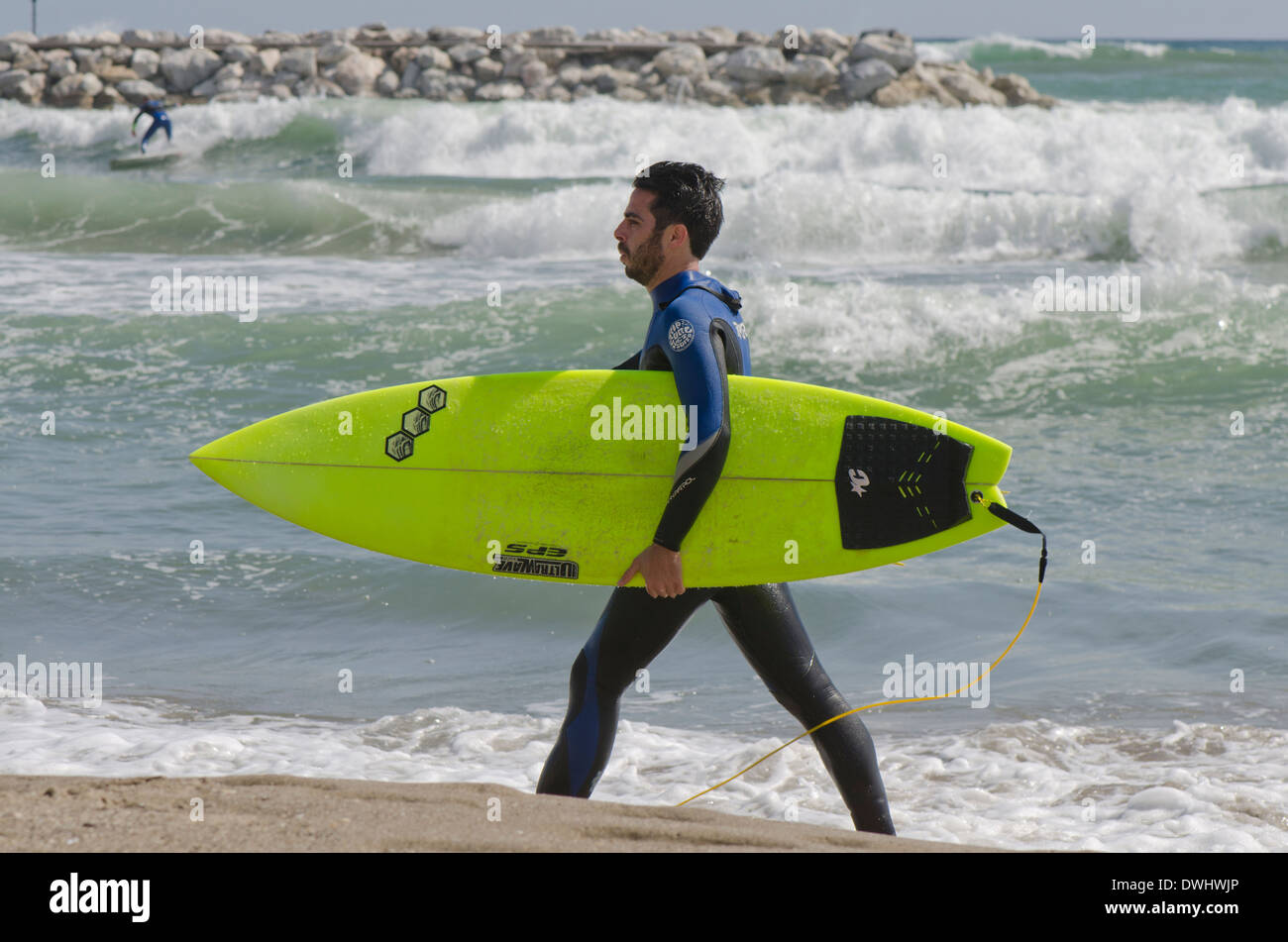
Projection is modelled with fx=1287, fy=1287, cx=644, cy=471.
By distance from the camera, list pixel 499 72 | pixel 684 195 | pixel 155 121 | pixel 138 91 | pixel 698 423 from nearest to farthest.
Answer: pixel 698 423
pixel 684 195
pixel 155 121
pixel 138 91
pixel 499 72

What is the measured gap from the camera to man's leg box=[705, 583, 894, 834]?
275 centimetres

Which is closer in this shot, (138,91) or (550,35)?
(138,91)

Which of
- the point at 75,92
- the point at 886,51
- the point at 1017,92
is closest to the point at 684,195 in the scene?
the point at 886,51

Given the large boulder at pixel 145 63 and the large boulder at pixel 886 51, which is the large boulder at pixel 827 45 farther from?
the large boulder at pixel 145 63

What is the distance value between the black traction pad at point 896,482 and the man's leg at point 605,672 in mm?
415

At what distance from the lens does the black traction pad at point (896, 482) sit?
2.91 meters

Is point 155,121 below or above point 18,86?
below

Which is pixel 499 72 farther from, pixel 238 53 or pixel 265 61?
pixel 238 53

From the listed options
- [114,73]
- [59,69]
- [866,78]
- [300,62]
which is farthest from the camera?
[114,73]

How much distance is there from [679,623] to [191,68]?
85.6 ft

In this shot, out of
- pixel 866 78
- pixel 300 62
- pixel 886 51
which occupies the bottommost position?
pixel 866 78

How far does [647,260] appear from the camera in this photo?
2732 millimetres

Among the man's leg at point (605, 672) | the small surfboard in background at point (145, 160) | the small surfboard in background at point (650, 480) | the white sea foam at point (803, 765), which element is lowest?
the white sea foam at point (803, 765)

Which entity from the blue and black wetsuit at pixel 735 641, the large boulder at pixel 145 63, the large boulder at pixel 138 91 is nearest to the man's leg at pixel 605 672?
the blue and black wetsuit at pixel 735 641
